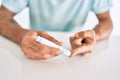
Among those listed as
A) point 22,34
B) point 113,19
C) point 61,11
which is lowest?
point 113,19

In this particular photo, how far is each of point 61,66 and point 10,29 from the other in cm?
37

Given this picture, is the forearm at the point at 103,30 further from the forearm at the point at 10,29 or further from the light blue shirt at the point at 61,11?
the forearm at the point at 10,29

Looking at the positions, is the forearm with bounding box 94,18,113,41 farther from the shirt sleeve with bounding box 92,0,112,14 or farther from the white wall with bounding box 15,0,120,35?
the white wall with bounding box 15,0,120,35

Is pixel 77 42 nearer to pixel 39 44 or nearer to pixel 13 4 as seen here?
pixel 39 44

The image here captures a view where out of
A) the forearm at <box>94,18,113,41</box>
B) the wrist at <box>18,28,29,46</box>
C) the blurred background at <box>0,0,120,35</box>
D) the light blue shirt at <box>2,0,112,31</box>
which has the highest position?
the wrist at <box>18,28,29,46</box>

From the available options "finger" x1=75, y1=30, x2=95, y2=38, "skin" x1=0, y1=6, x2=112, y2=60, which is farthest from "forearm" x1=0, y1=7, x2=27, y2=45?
"finger" x1=75, y1=30, x2=95, y2=38

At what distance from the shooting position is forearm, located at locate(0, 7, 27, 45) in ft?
3.32

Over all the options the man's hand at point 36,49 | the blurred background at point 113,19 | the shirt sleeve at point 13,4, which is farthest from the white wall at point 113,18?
the man's hand at point 36,49

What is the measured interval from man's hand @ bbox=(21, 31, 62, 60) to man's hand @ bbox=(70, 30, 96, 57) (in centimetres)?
7

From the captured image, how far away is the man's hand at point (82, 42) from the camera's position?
911 mm

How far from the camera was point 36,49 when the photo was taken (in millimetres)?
870

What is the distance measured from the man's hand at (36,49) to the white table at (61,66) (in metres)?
0.02

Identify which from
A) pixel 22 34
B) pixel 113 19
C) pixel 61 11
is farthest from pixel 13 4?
pixel 113 19

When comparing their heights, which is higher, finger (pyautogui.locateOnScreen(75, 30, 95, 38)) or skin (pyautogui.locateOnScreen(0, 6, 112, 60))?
finger (pyautogui.locateOnScreen(75, 30, 95, 38))
